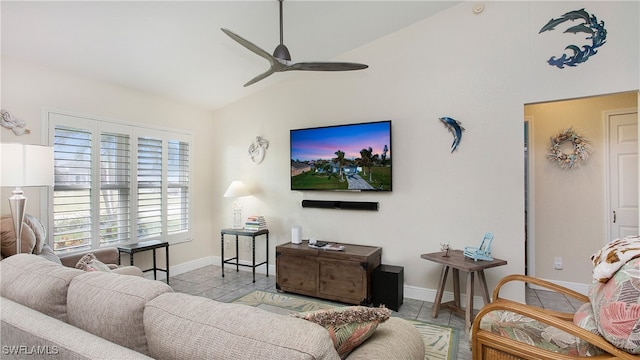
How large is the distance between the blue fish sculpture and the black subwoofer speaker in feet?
4.84

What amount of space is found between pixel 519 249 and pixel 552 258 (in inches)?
47.2

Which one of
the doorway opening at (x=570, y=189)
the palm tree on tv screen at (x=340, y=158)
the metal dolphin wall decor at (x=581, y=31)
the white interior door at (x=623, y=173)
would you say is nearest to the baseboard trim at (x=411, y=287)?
the doorway opening at (x=570, y=189)


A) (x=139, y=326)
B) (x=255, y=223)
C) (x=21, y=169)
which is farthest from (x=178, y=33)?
(x=139, y=326)

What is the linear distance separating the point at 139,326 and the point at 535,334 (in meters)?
2.01

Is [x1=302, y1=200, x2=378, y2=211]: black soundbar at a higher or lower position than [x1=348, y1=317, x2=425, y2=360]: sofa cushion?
higher

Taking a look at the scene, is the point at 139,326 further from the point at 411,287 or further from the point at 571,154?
the point at 571,154

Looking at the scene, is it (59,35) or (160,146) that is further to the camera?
(160,146)

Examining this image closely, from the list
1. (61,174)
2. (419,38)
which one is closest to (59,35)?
(61,174)

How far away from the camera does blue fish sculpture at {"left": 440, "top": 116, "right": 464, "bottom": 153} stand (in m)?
3.37

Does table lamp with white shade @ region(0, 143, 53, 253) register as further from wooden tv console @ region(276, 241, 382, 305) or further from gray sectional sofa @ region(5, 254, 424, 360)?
wooden tv console @ region(276, 241, 382, 305)

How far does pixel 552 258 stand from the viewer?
12.7 ft

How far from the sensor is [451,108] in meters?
3.43

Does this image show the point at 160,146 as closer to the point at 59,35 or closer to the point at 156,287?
the point at 59,35

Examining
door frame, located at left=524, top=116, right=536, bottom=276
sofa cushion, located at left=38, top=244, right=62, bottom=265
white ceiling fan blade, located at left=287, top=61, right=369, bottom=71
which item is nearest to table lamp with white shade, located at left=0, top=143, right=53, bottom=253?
sofa cushion, located at left=38, top=244, right=62, bottom=265
